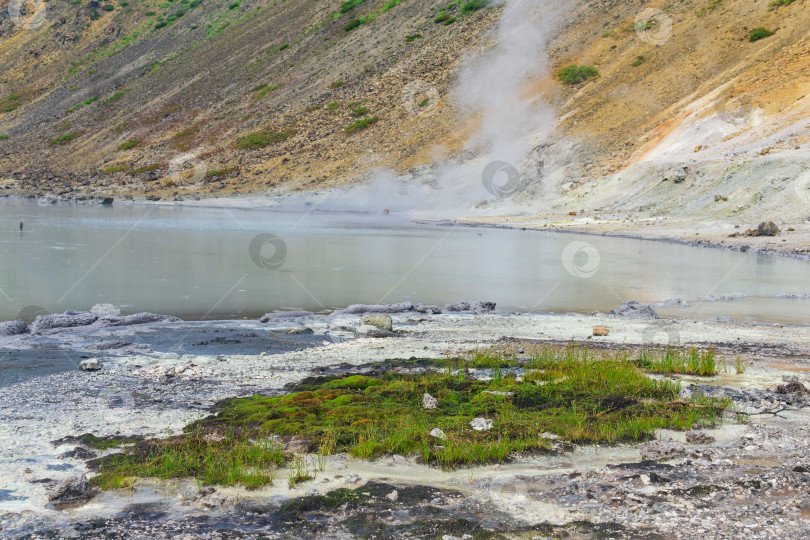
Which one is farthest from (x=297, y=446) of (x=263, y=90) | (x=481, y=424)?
(x=263, y=90)

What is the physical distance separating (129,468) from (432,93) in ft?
197

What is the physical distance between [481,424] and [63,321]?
8595mm

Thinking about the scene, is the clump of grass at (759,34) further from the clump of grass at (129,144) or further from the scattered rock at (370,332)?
the clump of grass at (129,144)

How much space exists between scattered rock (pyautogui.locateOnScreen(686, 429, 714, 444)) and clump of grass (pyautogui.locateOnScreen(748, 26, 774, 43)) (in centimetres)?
5009

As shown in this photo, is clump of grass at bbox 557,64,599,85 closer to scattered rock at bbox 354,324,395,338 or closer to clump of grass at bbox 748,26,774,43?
clump of grass at bbox 748,26,774,43

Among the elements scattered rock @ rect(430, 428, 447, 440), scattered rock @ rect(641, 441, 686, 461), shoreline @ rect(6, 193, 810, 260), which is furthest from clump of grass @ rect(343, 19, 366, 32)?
scattered rock @ rect(641, 441, 686, 461)

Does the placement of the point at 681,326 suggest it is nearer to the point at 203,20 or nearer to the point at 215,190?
the point at 215,190

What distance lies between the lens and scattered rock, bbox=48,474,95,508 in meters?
5.44

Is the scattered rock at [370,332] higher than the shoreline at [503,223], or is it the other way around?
the shoreline at [503,223]

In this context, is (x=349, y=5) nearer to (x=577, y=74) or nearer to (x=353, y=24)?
(x=353, y=24)

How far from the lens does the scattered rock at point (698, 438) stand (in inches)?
274

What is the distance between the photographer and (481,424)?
290 inches

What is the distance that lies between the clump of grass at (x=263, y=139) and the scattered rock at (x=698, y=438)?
59865mm

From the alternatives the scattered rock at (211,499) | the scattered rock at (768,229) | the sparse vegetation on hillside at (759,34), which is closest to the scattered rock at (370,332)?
the scattered rock at (211,499)
